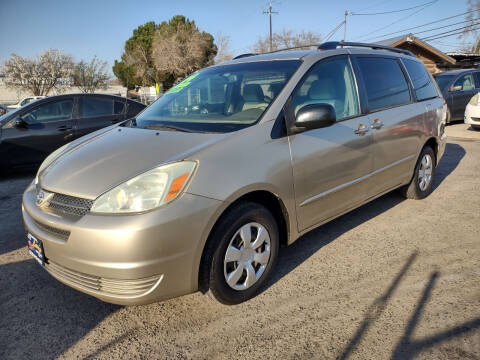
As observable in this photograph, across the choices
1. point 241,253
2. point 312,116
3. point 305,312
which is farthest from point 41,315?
point 312,116

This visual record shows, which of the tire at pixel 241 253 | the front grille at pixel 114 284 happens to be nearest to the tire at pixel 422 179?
the tire at pixel 241 253

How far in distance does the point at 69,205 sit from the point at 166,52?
1340 inches

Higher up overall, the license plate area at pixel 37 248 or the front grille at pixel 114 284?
the license plate area at pixel 37 248

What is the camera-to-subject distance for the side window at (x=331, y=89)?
2.77 meters

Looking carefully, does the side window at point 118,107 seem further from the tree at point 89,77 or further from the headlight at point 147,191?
the tree at point 89,77

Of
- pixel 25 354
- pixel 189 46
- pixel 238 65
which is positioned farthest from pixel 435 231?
pixel 189 46

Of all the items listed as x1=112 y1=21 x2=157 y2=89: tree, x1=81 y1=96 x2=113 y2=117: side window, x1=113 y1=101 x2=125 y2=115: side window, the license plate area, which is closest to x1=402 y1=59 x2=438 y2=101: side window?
the license plate area

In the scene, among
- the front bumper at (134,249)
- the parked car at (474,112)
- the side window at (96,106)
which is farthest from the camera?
the parked car at (474,112)

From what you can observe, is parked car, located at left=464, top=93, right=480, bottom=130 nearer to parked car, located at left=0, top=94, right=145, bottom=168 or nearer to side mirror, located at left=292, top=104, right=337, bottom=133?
side mirror, located at left=292, top=104, right=337, bottom=133

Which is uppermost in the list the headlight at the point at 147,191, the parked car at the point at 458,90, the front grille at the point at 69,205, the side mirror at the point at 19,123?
the parked car at the point at 458,90

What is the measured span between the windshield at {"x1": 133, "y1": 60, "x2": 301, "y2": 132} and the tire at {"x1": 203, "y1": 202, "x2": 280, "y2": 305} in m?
0.64

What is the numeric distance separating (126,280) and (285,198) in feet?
3.90

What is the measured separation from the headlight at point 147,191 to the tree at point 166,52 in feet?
101

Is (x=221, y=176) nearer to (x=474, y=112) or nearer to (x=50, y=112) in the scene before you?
(x=50, y=112)
